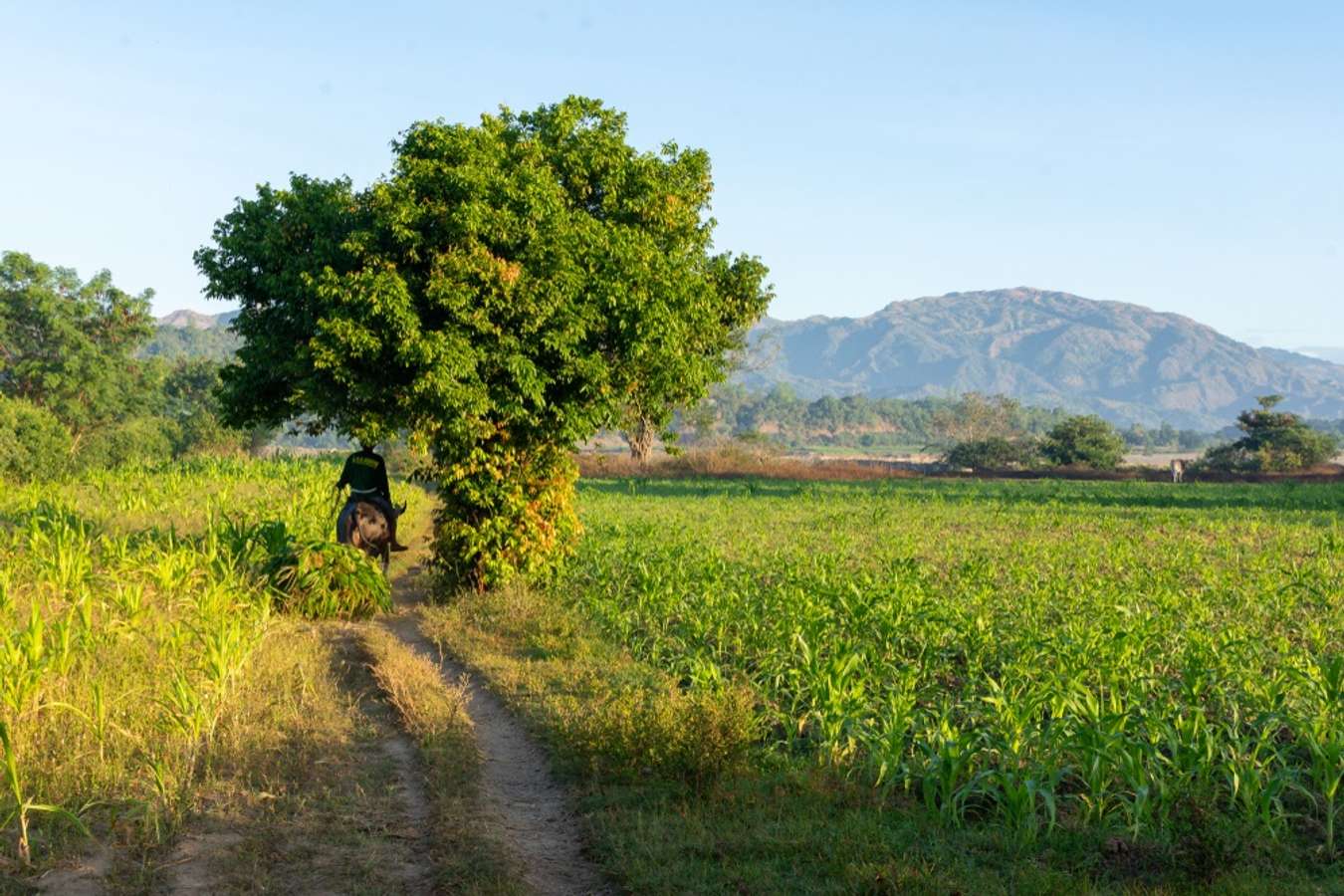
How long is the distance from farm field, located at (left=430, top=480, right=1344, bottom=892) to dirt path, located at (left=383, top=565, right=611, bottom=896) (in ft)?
0.77

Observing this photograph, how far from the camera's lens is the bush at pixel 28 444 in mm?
34844

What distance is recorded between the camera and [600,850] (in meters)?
6.27

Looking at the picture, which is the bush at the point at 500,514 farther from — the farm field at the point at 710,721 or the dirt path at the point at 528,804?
the dirt path at the point at 528,804

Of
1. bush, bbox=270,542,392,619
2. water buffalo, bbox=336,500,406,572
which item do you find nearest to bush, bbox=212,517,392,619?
bush, bbox=270,542,392,619

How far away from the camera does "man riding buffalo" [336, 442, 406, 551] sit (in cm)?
1477

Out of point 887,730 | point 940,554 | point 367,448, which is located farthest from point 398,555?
point 887,730

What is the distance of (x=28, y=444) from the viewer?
3616cm

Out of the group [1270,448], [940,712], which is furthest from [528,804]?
[1270,448]

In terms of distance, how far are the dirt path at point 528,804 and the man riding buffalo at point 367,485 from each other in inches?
202

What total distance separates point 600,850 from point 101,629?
5868 millimetres

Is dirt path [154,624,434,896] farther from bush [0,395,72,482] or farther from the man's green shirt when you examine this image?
bush [0,395,72,482]

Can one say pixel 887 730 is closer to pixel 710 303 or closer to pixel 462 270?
pixel 462 270

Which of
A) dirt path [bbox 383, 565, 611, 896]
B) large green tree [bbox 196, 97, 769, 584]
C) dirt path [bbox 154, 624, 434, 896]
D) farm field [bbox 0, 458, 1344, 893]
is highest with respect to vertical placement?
large green tree [bbox 196, 97, 769, 584]

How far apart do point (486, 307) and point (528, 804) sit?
744 centimetres
